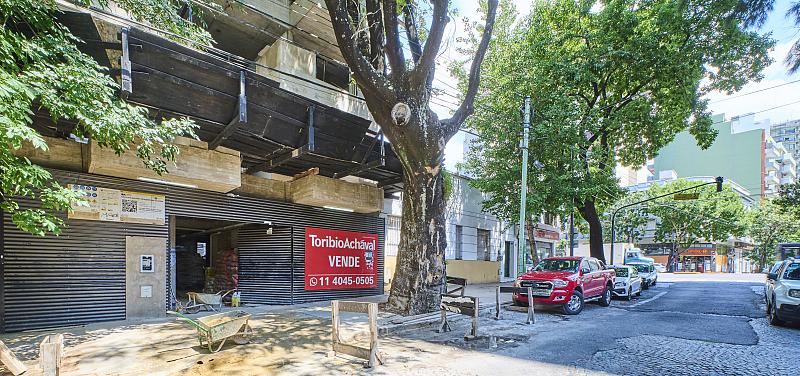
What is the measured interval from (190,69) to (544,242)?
25207mm

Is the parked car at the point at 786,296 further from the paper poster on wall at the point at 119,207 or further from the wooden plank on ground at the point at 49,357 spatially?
the paper poster on wall at the point at 119,207

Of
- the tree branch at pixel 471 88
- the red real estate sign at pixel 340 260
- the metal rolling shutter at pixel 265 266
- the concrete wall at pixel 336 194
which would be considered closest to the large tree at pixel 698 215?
the red real estate sign at pixel 340 260

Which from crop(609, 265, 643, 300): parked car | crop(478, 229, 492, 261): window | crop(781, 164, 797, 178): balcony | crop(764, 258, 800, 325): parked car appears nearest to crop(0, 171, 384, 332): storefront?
crop(478, 229, 492, 261): window

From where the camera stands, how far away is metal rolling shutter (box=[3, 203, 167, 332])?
8.52 m

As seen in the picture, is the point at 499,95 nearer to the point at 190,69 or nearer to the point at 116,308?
the point at 190,69

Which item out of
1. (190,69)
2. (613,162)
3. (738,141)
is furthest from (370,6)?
(738,141)

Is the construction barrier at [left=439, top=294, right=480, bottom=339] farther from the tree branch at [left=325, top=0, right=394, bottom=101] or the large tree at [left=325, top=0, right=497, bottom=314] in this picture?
the tree branch at [left=325, top=0, right=394, bottom=101]

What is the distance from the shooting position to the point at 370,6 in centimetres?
1025

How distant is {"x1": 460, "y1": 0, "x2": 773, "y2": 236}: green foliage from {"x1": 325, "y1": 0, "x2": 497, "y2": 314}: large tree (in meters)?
7.54

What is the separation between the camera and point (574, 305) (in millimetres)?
12375

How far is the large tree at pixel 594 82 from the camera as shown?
1648 centimetres

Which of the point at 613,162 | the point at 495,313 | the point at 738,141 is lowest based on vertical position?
the point at 495,313

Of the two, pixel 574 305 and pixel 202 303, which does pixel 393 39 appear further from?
pixel 574 305

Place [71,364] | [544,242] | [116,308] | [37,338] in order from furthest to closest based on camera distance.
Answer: [544,242], [116,308], [37,338], [71,364]
